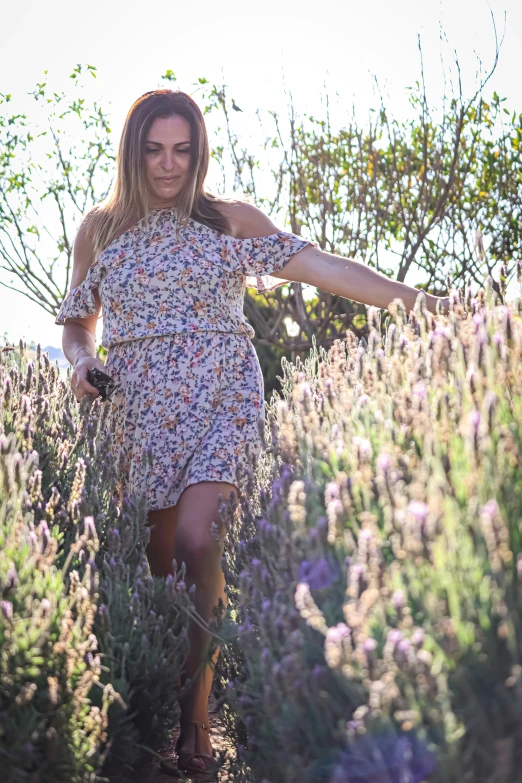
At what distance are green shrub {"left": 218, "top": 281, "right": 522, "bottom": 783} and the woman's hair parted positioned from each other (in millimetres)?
1642

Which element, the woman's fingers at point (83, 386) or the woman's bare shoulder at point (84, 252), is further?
the woman's bare shoulder at point (84, 252)

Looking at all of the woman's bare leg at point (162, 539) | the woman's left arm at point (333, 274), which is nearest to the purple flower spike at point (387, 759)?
the woman's left arm at point (333, 274)

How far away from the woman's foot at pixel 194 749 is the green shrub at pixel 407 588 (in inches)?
24.3

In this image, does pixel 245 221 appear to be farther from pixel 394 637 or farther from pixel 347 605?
pixel 394 637

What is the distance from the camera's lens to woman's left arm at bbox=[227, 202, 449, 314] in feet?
9.96

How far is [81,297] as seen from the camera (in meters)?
3.78

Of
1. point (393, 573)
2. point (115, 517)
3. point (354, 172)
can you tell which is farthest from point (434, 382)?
point (354, 172)

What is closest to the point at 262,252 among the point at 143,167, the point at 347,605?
the point at 143,167

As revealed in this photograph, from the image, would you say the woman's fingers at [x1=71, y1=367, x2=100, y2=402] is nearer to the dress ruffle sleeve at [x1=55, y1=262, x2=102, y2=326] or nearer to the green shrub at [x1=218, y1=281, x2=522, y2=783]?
the dress ruffle sleeve at [x1=55, y1=262, x2=102, y2=326]

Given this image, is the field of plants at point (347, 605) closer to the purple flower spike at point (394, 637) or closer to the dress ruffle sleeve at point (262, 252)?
the purple flower spike at point (394, 637)

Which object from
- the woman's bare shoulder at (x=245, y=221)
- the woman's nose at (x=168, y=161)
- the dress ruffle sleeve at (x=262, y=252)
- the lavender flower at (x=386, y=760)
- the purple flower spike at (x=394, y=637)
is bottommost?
the lavender flower at (x=386, y=760)

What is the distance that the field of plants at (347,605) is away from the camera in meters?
1.35

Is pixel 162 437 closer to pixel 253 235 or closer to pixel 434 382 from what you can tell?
pixel 253 235

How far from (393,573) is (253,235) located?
2.34 m
